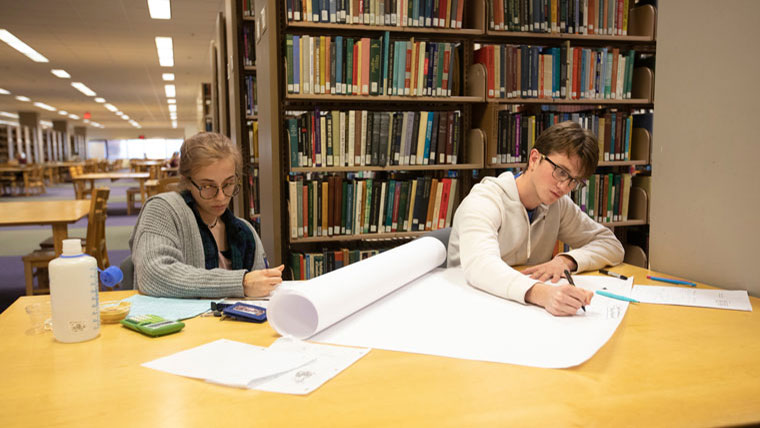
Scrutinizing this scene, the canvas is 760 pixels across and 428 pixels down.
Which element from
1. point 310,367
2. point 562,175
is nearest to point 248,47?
point 562,175

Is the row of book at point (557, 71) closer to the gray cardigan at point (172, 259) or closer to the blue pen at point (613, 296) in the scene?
the blue pen at point (613, 296)

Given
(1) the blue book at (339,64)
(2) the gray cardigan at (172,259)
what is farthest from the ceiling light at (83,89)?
(2) the gray cardigan at (172,259)

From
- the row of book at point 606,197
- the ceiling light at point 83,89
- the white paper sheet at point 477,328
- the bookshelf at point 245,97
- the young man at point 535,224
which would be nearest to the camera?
the white paper sheet at point 477,328

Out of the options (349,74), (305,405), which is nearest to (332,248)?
(349,74)

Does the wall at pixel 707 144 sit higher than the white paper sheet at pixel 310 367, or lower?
higher

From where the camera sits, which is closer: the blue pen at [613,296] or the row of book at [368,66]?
the blue pen at [613,296]

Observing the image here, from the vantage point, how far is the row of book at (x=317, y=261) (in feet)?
9.31

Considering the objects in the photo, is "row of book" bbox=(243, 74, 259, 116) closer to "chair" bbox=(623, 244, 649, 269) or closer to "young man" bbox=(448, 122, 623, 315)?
"young man" bbox=(448, 122, 623, 315)

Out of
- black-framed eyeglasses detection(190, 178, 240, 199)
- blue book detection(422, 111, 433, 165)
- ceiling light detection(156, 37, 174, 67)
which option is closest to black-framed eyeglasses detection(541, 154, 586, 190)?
black-framed eyeglasses detection(190, 178, 240, 199)

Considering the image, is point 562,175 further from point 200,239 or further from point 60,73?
point 60,73

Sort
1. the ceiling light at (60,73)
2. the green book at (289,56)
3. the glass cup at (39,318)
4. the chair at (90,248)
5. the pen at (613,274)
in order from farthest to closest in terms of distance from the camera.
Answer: the ceiling light at (60,73)
the chair at (90,248)
the green book at (289,56)
the pen at (613,274)
the glass cup at (39,318)

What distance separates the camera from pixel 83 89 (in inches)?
Result: 516

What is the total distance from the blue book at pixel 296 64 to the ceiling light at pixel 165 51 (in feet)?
20.8

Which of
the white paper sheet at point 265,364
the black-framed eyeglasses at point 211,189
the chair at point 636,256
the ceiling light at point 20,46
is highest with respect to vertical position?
the ceiling light at point 20,46
